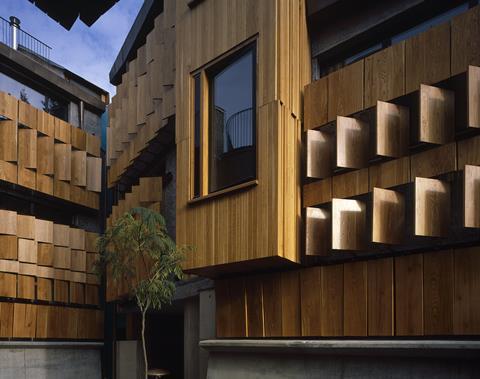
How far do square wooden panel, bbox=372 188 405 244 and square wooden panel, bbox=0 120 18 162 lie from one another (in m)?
14.6

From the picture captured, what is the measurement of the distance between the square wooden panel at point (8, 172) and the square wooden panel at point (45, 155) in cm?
120

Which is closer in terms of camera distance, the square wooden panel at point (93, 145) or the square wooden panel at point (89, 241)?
the square wooden panel at point (89, 241)

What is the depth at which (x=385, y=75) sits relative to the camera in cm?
1159

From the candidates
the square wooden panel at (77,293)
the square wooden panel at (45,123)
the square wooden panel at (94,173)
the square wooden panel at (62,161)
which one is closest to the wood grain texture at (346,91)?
the square wooden panel at (45,123)

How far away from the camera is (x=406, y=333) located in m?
10.7

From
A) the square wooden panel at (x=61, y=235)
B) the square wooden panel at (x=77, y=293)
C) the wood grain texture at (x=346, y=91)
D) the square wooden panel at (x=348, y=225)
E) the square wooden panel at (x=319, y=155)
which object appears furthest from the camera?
the square wooden panel at (x=77, y=293)

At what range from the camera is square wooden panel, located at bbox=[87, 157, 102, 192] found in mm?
25719

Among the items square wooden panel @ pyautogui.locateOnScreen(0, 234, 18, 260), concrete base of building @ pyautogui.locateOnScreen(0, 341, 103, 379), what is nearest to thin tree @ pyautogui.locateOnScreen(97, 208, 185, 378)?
square wooden panel @ pyautogui.locateOnScreen(0, 234, 18, 260)

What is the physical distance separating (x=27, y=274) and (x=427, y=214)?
50.9ft

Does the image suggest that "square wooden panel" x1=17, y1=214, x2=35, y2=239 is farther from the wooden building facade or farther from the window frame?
the window frame

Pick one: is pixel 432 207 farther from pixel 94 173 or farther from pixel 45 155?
pixel 94 173

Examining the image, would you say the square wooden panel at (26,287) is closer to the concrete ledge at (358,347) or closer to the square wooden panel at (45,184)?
Result: the square wooden panel at (45,184)

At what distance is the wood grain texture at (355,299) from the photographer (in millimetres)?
11461

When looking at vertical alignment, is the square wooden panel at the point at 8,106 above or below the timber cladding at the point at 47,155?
above
